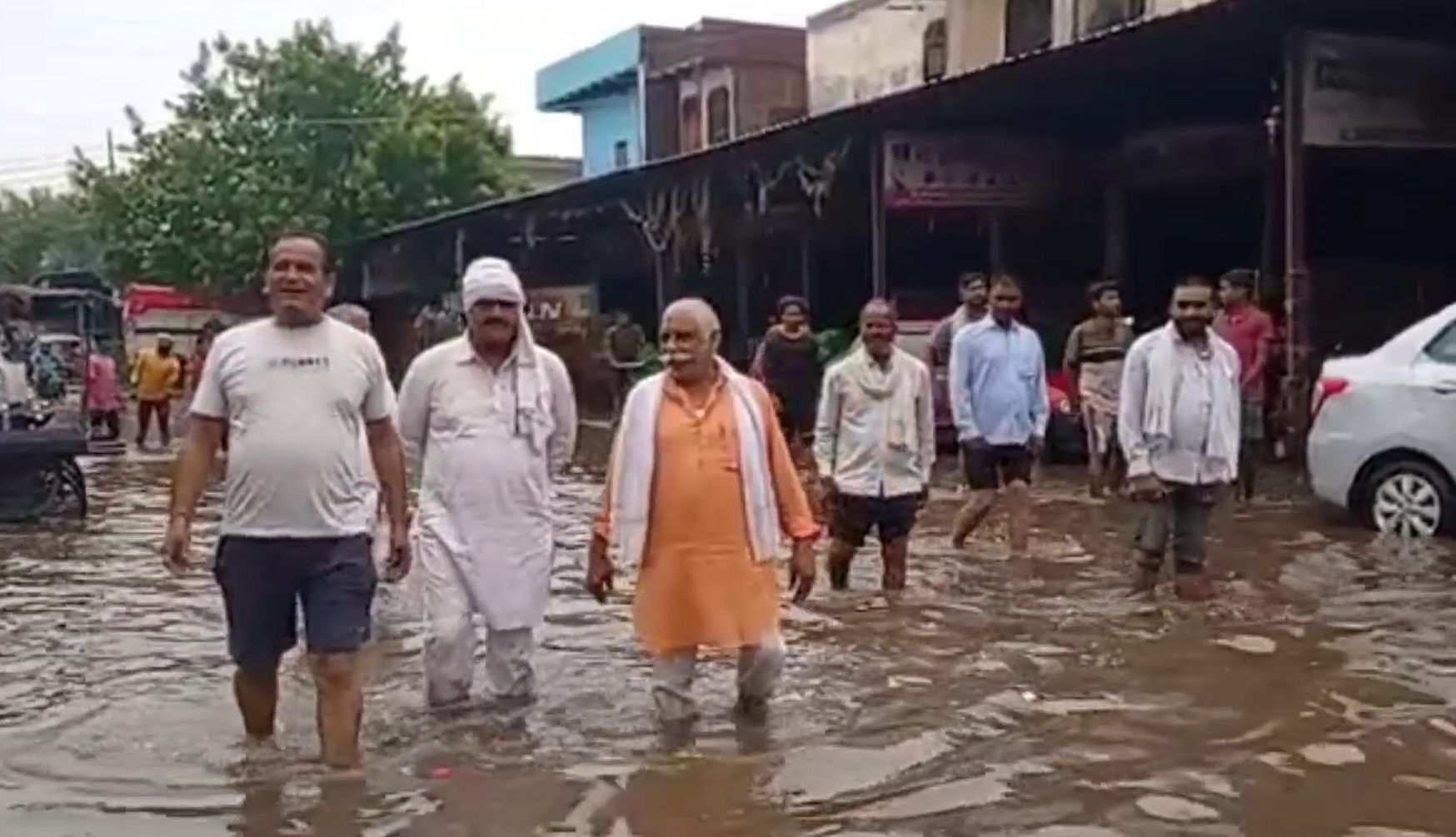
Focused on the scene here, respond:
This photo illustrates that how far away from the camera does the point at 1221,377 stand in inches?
373

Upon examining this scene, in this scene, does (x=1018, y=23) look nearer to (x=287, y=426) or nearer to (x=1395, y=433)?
(x=1395, y=433)

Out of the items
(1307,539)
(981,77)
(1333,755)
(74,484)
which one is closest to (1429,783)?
(1333,755)

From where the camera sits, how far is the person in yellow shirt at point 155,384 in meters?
25.5

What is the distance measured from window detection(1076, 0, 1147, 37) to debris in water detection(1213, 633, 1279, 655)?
20.4m

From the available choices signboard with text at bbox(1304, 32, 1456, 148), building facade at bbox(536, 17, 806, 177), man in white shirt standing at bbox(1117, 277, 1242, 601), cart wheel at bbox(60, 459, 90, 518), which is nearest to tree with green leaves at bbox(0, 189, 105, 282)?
building facade at bbox(536, 17, 806, 177)

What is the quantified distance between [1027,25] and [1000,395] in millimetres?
21272

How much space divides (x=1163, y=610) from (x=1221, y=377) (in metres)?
1.09

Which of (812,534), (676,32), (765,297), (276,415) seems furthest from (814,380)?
(676,32)

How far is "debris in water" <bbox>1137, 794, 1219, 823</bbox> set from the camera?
589cm

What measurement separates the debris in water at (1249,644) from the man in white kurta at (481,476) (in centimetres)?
301

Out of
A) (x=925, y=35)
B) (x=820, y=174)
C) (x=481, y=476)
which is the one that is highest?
(x=925, y=35)

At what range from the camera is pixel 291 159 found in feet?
141

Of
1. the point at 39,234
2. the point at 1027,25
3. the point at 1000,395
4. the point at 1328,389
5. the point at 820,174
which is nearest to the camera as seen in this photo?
the point at 1000,395

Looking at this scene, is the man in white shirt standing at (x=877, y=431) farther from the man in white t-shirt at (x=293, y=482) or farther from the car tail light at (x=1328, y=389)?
the man in white t-shirt at (x=293, y=482)
